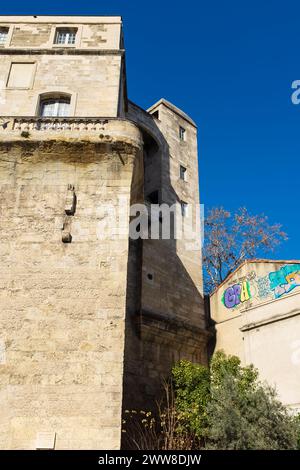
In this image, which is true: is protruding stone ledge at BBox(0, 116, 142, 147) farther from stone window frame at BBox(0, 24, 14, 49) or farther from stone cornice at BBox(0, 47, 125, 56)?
stone window frame at BBox(0, 24, 14, 49)

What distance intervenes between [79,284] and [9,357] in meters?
1.83

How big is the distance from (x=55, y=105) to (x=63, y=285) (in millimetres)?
6212

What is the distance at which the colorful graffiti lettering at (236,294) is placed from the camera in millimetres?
15617

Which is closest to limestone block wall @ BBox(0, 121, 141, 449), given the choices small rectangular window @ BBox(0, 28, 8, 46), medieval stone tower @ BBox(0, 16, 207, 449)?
medieval stone tower @ BBox(0, 16, 207, 449)

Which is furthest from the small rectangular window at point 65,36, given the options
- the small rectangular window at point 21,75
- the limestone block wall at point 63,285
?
the limestone block wall at point 63,285

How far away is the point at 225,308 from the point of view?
Result: 16.3m

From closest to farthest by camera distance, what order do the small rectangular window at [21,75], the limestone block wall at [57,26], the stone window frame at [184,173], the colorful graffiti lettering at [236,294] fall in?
the small rectangular window at [21,75] → the limestone block wall at [57,26] → the colorful graffiti lettering at [236,294] → the stone window frame at [184,173]

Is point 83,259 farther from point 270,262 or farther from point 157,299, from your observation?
point 270,262

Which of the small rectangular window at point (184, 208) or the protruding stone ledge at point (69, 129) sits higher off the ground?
the small rectangular window at point (184, 208)

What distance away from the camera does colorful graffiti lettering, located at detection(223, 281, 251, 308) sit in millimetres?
15617

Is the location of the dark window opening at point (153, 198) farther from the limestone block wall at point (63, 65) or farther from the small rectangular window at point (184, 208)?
the limestone block wall at point (63, 65)

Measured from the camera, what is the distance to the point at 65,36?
559 inches

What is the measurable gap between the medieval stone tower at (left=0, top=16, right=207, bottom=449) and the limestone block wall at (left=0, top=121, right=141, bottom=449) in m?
0.02

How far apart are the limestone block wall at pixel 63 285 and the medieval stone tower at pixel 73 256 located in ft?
0.07
